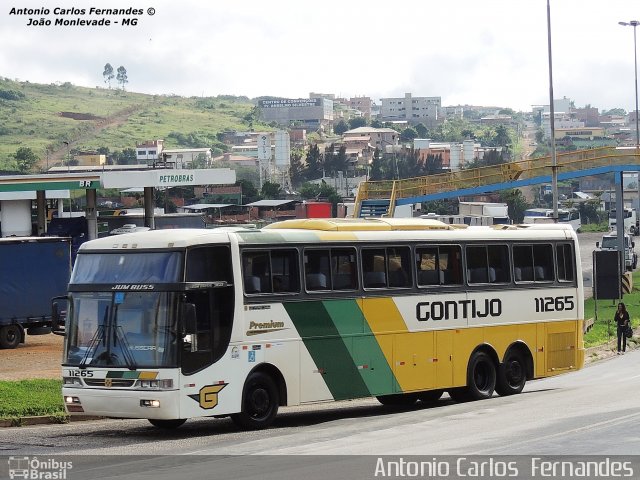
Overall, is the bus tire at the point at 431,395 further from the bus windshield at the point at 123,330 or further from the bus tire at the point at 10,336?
the bus tire at the point at 10,336

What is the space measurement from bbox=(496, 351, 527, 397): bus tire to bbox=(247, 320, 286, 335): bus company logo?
21.0ft

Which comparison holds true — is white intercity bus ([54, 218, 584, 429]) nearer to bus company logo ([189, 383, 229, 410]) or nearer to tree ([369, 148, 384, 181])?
bus company logo ([189, 383, 229, 410])

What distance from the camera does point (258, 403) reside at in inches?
770

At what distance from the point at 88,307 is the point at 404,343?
6.03 metres

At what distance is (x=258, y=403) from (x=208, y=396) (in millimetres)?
1196

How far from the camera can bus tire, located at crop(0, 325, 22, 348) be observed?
118ft

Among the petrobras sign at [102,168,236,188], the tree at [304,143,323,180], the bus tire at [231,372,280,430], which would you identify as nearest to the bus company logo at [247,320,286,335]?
the bus tire at [231,372,280,430]

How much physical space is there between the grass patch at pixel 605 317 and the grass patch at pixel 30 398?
22.1 m

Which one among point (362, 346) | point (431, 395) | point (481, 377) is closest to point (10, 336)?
point (431, 395)

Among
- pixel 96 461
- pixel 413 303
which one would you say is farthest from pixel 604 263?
pixel 96 461

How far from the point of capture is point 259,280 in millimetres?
19781

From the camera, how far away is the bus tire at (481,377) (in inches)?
936

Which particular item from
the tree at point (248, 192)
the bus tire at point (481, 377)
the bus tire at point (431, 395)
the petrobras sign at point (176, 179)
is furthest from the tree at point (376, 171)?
the bus tire at point (481, 377)

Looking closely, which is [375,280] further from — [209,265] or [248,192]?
[248,192]
